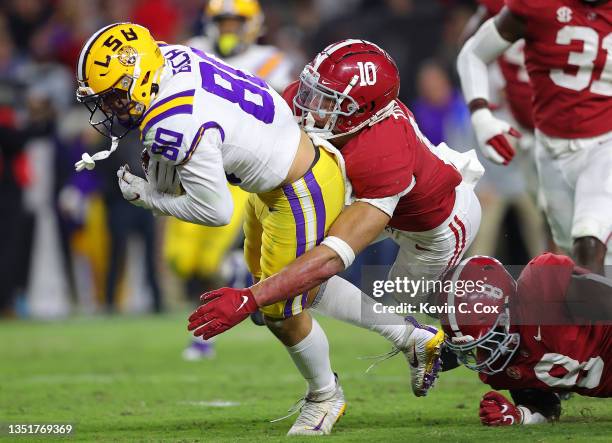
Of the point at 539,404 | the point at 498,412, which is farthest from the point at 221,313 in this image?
the point at 539,404

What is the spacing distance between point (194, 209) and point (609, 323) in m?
1.53

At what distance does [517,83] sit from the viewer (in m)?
7.21

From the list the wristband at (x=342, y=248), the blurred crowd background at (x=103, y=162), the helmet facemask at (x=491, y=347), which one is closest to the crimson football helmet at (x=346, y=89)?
the wristband at (x=342, y=248)

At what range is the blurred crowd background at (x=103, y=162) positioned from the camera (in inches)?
405

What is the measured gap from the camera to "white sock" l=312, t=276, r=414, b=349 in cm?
486

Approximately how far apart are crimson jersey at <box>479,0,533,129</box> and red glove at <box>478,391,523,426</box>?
9.52 ft

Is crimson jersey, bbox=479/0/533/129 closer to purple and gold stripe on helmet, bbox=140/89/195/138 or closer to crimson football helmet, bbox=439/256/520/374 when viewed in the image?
crimson football helmet, bbox=439/256/520/374

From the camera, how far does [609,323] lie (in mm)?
4258

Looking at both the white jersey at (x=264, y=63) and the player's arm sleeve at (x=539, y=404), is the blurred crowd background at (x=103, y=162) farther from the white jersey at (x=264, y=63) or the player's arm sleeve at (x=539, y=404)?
the player's arm sleeve at (x=539, y=404)

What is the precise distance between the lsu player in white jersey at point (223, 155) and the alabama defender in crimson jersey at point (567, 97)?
122 cm

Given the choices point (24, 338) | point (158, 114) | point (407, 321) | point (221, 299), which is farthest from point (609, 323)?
point (24, 338)

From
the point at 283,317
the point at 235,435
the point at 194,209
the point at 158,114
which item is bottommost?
the point at 235,435

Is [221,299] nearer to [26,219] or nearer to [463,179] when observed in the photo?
[463,179]

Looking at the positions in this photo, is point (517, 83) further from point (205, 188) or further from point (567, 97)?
point (205, 188)
